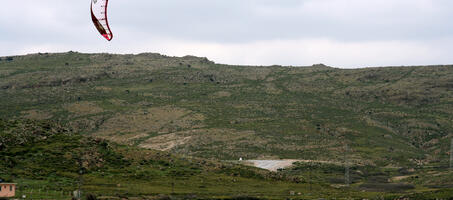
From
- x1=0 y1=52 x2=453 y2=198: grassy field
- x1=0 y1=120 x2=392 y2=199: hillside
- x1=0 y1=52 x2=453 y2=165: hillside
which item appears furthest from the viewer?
x1=0 y1=52 x2=453 y2=165: hillside

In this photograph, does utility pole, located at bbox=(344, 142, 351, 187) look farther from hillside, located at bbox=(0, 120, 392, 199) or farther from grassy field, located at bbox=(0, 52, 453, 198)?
hillside, located at bbox=(0, 120, 392, 199)

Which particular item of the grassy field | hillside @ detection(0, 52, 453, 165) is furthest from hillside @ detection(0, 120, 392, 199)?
hillside @ detection(0, 52, 453, 165)

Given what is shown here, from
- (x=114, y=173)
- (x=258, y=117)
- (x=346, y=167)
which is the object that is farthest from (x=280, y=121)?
(x=114, y=173)

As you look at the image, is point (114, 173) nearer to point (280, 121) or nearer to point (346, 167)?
point (346, 167)

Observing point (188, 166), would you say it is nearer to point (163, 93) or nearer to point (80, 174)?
point (80, 174)

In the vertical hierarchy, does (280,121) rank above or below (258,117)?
below

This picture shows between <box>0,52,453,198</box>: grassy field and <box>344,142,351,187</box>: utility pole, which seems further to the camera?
<box>0,52,453,198</box>: grassy field

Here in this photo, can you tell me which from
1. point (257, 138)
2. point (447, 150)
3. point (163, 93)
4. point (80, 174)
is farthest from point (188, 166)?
point (163, 93)

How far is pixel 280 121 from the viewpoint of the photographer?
159000 mm

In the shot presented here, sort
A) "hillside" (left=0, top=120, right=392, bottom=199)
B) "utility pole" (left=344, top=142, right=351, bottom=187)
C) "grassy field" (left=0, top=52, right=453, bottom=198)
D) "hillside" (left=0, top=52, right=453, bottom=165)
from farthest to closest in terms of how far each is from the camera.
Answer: "hillside" (left=0, top=52, right=453, bottom=165)
"grassy field" (left=0, top=52, right=453, bottom=198)
"utility pole" (left=344, top=142, right=351, bottom=187)
"hillside" (left=0, top=120, right=392, bottom=199)

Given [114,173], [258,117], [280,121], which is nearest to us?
[114,173]

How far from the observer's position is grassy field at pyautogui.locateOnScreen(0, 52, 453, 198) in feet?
431

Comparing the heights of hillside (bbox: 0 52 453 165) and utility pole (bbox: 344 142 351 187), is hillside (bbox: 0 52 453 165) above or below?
above

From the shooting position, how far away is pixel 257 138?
144m
